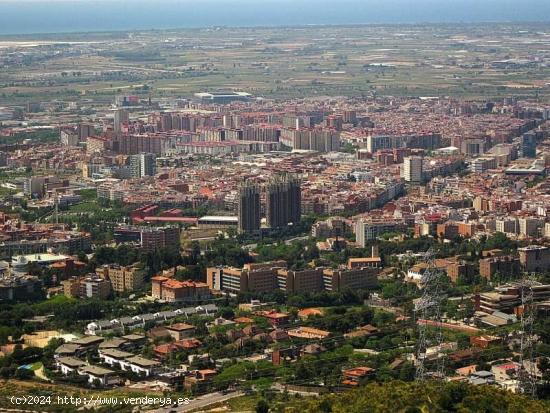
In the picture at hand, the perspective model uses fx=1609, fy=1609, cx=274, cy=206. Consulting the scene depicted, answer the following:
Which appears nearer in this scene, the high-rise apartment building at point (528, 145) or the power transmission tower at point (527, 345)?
the power transmission tower at point (527, 345)

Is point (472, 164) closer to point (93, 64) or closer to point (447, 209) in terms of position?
point (447, 209)

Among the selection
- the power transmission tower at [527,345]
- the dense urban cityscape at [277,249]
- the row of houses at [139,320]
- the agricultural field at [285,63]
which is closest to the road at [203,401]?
the dense urban cityscape at [277,249]

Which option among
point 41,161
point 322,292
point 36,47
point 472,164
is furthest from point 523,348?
point 36,47

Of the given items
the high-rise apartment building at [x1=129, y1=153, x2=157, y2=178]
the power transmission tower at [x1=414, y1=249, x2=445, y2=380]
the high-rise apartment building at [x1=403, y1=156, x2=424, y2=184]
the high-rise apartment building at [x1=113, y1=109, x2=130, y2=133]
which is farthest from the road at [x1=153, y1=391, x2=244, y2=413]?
the high-rise apartment building at [x1=113, y1=109, x2=130, y2=133]

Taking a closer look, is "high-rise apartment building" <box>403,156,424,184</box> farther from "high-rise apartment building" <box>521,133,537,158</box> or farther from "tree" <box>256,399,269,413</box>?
"tree" <box>256,399,269,413</box>

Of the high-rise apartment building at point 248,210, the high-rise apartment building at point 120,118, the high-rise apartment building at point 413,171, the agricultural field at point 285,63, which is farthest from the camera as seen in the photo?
the agricultural field at point 285,63

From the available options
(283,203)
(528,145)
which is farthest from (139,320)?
(528,145)

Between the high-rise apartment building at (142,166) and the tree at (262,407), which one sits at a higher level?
the tree at (262,407)

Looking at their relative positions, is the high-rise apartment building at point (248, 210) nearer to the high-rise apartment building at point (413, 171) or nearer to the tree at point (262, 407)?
the high-rise apartment building at point (413, 171)

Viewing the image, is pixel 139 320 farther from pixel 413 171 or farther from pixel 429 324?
pixel 413 171
